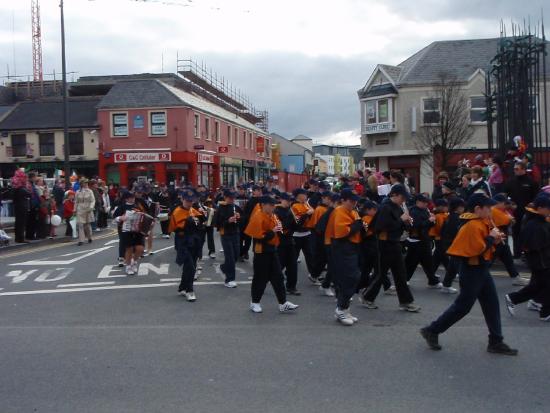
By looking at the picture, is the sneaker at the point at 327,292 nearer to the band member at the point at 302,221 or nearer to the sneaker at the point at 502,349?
the band member at the point at 302,221

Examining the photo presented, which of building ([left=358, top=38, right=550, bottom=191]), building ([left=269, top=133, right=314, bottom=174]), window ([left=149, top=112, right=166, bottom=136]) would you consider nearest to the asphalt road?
building ([left=358, top=38, right=550, bottom=191])

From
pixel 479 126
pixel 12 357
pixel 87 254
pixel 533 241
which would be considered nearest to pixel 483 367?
pixel 533 241

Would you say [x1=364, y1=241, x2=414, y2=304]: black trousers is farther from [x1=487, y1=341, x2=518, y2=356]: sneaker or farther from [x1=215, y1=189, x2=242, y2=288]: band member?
[x1=215, y1=189, x2=242, y2=288]: band member

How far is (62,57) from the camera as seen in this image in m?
22.8

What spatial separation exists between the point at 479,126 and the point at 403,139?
4267mm

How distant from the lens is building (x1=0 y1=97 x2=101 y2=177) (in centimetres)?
4025

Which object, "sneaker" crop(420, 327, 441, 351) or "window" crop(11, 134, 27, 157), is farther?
"window" crop(11, 134, 27, 157)

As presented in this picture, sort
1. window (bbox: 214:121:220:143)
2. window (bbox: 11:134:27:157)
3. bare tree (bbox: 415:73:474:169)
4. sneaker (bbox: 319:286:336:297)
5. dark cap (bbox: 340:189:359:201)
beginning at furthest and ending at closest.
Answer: window (bbox: 214:121:220:143), window (bbox: 11:134:27:157), bare tree (bbox: 415:73:474:169), sneaker (bbox: 319:286:336:297), dark cap (bbox: 340:189:359:201)

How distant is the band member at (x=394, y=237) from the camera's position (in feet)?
26.8

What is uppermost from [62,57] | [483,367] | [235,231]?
[62,57]

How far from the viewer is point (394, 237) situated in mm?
8227

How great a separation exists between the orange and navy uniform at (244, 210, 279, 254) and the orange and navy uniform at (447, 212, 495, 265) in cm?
292

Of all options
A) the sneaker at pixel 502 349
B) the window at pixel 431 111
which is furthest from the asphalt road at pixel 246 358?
the window at pixel 431 111

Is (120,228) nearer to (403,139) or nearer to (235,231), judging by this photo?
(235,231)
